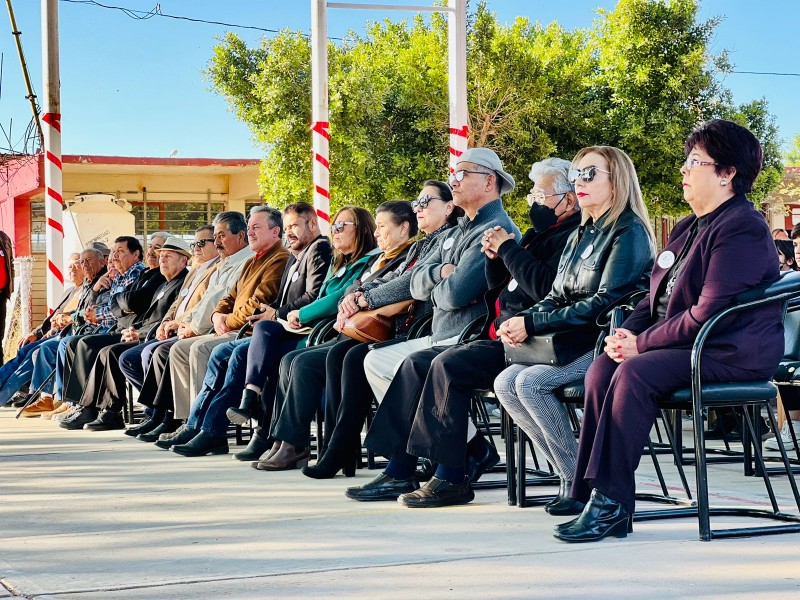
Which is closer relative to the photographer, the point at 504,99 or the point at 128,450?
the point at 128,450

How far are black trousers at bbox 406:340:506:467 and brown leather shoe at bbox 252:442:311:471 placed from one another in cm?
170

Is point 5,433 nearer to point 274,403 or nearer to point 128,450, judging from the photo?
point 128,450

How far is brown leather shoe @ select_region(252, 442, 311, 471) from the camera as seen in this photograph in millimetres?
6867

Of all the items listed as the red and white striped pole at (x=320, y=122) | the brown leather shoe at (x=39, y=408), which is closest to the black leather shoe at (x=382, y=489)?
the red and white striped pole at (x=320, y=122)

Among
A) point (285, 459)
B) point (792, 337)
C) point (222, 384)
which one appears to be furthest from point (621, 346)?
point (222, 384)

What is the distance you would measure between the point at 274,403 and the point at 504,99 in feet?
54.4

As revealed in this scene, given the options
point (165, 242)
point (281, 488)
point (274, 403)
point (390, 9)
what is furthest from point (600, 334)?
point (390, 9)

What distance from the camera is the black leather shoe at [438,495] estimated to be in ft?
17.4

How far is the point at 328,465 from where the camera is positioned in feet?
20.9

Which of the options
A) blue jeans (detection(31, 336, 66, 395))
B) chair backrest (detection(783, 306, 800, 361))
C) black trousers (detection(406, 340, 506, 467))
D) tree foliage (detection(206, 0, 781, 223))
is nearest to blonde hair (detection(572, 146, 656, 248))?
black trousers (detection(406, 340, 506, 467))

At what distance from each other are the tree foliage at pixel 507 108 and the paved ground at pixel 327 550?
17.0 meters

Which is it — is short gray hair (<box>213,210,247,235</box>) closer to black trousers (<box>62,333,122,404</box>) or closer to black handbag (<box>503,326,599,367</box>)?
black trousers (<box>62,333,122,404</box>)

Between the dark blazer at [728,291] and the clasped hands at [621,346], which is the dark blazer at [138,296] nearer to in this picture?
the clasped hands at [621,346]

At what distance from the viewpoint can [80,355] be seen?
1024 centimetres
